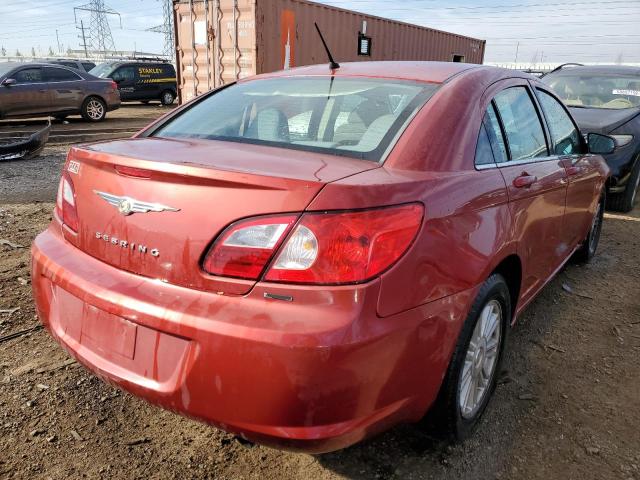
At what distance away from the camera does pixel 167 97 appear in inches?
792

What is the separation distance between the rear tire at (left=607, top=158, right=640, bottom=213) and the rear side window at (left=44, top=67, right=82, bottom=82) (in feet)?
40.2

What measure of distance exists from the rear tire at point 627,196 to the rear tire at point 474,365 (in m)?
4.65

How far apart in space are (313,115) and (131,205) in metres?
0.92

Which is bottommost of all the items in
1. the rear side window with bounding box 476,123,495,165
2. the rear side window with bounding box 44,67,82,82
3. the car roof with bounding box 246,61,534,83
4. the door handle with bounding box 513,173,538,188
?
the rear side window with bounding box 44,67,82,82

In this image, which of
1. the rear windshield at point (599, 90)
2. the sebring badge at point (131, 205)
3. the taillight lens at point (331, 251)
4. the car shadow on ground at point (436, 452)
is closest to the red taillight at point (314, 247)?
the taillight lens at point (331, 251)

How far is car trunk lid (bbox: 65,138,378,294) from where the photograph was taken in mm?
1601

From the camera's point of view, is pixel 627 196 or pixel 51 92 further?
pixel 51 92

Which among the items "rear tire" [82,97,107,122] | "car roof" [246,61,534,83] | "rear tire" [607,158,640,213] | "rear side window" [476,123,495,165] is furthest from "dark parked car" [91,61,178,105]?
"rear side window" [476,123,495,165]

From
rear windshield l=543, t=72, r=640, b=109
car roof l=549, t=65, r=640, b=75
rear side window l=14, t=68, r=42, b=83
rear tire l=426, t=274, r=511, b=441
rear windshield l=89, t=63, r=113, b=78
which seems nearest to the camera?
rear tire l=426, t=274, r=511, b=441

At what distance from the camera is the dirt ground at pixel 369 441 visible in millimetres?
2049

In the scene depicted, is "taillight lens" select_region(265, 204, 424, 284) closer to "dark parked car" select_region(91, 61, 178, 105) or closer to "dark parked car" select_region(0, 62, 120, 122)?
"dark parked car" select_region(0, 62, 120, 122)

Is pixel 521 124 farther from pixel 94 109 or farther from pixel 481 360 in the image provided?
pixel 94 109

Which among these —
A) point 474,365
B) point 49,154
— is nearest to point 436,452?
point 474,365

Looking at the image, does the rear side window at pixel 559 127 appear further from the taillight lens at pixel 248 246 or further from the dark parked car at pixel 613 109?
the dark parked car at pixel 613 109
